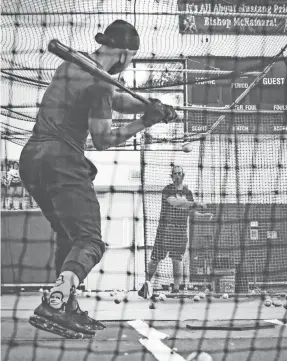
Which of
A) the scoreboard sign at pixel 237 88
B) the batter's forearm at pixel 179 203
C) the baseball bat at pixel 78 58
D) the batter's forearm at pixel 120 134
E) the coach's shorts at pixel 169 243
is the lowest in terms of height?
the coach's shorts at pixel 169 243

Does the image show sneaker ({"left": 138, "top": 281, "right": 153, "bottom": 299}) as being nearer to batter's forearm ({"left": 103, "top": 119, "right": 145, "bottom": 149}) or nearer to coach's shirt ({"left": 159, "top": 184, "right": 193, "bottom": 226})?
coach's shirt ({"left": 159, "top": 184, "right": 193, "bottom": 226})

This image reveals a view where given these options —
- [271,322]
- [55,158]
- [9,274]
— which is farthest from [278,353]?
[9,274]

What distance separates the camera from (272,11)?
3.49m

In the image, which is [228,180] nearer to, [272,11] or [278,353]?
[272,11]

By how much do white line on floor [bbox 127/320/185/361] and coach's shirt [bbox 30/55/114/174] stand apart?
715 millimetres

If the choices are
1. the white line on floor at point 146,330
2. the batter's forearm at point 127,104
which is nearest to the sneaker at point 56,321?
the white line on floor at point 146,330

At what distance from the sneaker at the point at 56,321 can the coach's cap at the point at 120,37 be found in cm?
90

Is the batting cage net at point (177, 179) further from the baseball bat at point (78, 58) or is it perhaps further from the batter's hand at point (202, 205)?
the baseball bat at point (78, 58)

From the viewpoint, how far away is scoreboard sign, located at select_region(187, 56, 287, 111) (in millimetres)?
3920

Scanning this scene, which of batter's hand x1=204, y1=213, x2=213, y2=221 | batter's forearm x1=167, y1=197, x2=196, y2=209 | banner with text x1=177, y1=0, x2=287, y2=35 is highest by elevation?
banner with text x1=177, y1=0, x2=287, y2=35

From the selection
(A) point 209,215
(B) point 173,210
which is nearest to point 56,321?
(B) point 173,210

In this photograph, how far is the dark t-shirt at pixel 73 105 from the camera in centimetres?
241

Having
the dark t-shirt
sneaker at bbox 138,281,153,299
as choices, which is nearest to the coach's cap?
the dark t-shirt

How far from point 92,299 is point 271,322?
113cm
